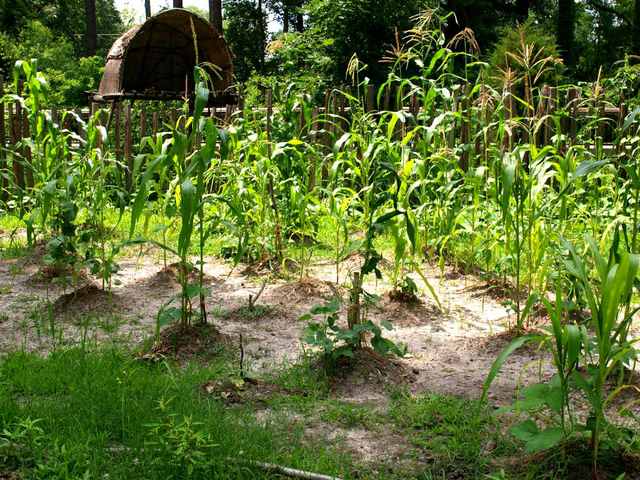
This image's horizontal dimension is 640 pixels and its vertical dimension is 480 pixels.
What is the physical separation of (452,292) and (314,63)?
12081mm

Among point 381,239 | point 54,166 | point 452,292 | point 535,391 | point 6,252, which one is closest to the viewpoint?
point 535,391

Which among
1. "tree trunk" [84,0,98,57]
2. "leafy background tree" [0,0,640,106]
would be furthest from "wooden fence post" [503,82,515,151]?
"tree trunk" [84,0,98,57]

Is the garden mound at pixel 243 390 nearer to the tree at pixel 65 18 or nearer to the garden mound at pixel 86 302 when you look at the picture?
the garden mound at pixel 86 302

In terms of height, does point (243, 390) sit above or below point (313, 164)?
below

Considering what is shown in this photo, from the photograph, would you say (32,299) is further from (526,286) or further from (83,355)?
(526,286)

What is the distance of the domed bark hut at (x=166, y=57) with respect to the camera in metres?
12.9

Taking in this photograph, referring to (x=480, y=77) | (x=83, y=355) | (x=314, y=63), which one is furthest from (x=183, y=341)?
(x=314, y=63)

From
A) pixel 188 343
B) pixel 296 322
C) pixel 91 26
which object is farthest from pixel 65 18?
pixel 188 343

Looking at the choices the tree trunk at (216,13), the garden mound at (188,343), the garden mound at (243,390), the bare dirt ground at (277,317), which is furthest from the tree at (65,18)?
the garden mound at (243,390)

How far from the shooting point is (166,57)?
15422 mm

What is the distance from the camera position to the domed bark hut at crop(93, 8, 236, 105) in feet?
42.4

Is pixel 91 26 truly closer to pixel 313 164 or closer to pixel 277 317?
pixel 313 164

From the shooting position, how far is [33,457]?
111 inches

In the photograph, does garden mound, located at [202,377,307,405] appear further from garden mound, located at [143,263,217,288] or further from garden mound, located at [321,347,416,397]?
garden mound, located at [143,263,217,288]
